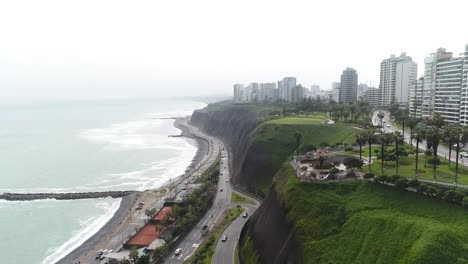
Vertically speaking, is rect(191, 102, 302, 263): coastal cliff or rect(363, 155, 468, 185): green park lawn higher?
rect(363, 155, 468, 185): green park lawn

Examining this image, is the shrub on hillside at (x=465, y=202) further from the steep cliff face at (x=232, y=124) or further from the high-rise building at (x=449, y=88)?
the steep cliff face at (x=232, y=124)

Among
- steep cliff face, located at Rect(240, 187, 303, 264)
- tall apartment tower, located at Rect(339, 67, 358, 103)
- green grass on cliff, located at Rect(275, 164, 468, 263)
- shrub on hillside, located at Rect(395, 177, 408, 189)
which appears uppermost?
tall apartment tower, located at Rect(339, 67, 358, 103)

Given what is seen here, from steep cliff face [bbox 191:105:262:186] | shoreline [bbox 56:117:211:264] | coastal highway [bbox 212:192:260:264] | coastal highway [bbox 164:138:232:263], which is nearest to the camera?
coastal highway [bbox 212:192:260:264]

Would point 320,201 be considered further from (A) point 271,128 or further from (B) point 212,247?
(A) point 271,128

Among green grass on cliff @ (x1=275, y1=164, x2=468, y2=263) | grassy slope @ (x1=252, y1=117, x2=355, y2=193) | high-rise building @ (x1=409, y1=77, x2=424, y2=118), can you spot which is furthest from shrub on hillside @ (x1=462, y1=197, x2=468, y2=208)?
high-rise building @ (x1=409, y1=77, x2=424, y2=118)

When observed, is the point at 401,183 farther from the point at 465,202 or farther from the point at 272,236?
the point at 272,236

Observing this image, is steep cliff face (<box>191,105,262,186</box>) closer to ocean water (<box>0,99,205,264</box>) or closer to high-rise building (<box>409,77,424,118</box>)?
ocean water (<box>0,99,205,264</box>)

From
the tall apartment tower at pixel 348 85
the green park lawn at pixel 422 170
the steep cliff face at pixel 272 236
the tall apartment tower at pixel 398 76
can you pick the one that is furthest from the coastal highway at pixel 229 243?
the tall apartment tower at pixel 348 85
